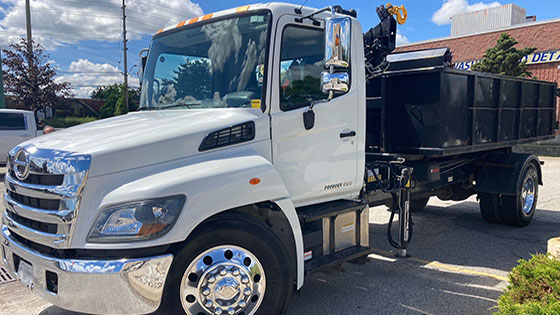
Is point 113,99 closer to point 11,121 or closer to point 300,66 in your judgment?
point 11,121

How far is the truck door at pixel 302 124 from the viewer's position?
3.70 m

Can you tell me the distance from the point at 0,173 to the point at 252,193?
13759 millimetres

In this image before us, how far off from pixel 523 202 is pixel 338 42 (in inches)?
213

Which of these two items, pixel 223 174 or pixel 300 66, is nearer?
pixel 223 174

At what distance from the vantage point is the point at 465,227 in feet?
24.1

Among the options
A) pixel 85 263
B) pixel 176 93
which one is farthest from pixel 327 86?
pixel 85 263

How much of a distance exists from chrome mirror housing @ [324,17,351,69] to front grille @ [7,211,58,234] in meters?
2.30

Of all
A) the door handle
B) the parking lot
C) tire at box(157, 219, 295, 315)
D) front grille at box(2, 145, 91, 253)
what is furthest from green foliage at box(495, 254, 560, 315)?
front grille at box(2, 145, 91, 253)

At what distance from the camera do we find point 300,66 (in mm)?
3877

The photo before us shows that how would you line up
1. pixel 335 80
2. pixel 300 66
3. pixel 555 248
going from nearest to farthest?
pixel 335 80 < pixel 555 248 < pixel 300 66

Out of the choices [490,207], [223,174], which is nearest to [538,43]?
[490,207]

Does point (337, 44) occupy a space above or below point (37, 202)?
above

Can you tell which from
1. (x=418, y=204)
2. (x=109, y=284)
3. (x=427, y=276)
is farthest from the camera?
(x=418, y=204)

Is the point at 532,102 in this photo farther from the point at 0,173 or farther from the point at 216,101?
the point at 0,173
